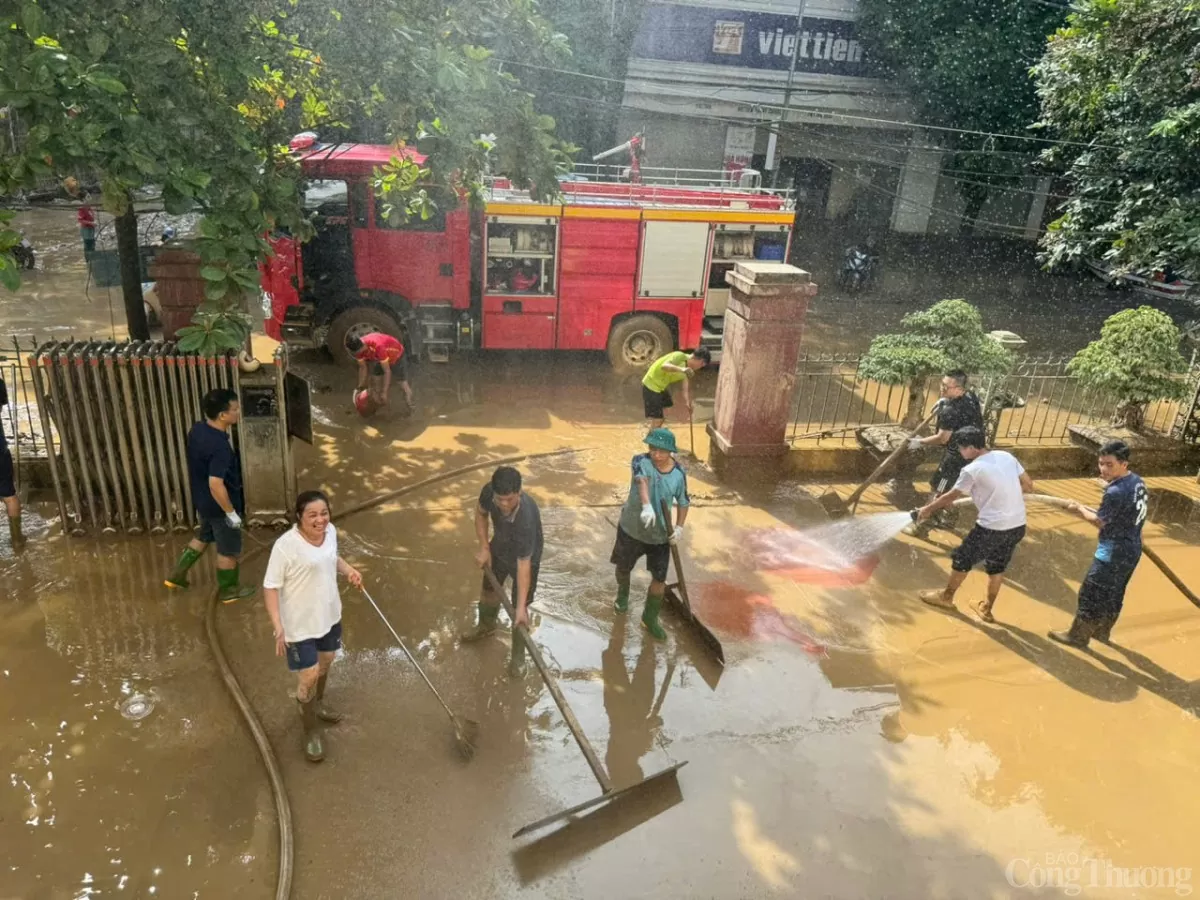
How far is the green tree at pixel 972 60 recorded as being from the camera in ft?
57.5

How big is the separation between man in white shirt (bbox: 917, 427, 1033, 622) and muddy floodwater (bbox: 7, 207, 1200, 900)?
45 centimetres

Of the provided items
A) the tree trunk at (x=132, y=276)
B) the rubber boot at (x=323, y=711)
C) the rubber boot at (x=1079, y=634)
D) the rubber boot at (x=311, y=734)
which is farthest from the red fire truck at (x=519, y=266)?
the rubber boot at (x=1079, y=634)

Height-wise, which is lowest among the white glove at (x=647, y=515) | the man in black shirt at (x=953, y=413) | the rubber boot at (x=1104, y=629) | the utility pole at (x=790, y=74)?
the rubber boot at (x=1104, y=629)

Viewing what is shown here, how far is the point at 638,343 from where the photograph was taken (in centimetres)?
1148

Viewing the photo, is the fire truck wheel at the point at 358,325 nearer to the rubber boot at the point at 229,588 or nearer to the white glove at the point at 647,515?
the rubber boot at the point at 229,588

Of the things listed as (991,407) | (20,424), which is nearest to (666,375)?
(991,407)

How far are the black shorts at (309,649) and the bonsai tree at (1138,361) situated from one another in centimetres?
801

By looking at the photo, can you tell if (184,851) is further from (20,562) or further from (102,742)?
(20,562)

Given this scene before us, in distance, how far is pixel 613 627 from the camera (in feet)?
19.3

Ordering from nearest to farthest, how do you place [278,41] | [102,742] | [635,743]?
[102,742], [635,743], [278,41]

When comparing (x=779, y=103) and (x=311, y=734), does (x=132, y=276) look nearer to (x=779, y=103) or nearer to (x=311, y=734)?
(x=311, y=734)

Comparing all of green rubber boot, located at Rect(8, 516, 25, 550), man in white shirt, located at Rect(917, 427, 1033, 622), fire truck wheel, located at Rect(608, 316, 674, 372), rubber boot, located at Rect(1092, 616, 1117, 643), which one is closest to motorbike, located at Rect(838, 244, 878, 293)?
fire truck wheel, located at Rect(608, 316, 674, 372)

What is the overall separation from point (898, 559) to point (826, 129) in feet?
51.6

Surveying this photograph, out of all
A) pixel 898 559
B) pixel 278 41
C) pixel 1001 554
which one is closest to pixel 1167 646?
pixel 1001 554
